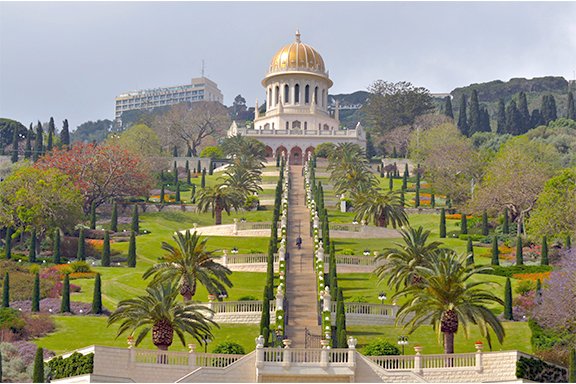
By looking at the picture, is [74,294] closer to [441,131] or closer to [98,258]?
[98,258]

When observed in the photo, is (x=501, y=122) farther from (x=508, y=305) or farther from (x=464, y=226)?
(x=508, y=305)

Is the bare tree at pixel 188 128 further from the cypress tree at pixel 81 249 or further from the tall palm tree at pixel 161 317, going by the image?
the tall palm tree at pixel 161 317

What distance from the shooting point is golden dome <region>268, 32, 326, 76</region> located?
482 ft

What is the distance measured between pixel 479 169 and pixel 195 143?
5797cm

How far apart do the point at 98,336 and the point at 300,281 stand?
14.1 m

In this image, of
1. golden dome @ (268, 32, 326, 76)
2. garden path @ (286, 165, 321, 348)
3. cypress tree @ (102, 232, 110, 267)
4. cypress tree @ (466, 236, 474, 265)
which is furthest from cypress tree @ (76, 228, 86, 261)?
golden dome @ (268, 32, 326, 76)

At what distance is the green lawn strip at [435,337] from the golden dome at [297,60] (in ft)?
298

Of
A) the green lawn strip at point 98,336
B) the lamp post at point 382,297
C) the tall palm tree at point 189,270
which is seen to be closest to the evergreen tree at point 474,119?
the lamp post at point 382,297

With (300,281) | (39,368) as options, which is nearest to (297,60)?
(300,281)

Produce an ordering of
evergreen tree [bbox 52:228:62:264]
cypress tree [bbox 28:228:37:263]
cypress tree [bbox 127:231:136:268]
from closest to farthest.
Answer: cypress tree [bbox 127:231:136:268]
evergreen tree [bbox 52:228:62:264]
cypress tree [bbox 28:228:37:263]

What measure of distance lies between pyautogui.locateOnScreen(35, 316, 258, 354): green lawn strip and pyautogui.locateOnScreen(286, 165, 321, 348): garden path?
223 cm

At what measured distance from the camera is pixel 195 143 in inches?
6171

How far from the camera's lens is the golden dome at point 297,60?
147000mm

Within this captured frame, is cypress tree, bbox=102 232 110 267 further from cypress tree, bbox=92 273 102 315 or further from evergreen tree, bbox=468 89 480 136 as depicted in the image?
evergreen tree, bbox=468 89 480 136
